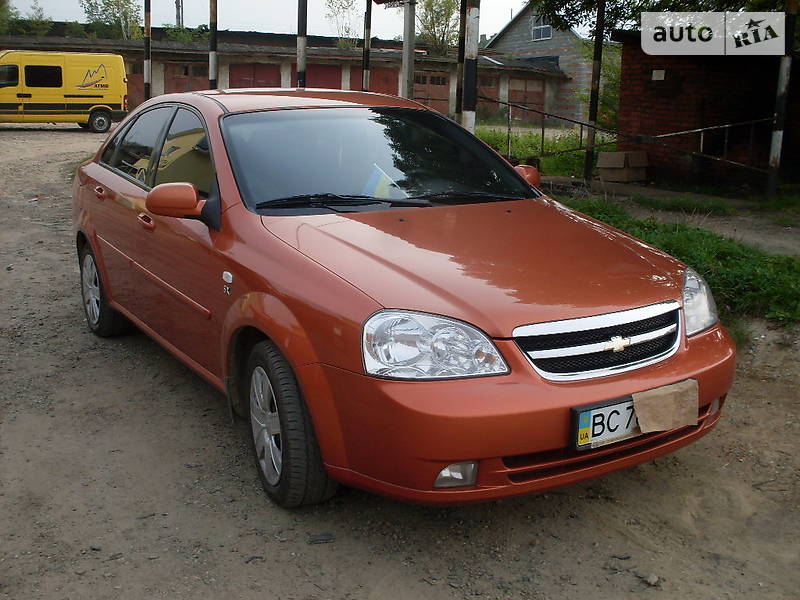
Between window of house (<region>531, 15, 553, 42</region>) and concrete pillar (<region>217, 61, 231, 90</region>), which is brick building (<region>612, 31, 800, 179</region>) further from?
window of house (<region>531, 15, 553, 42</region>)

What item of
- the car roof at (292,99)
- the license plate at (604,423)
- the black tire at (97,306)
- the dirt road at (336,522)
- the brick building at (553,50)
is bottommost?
the dirt road at (336,522)

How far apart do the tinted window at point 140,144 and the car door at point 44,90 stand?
23.6 m

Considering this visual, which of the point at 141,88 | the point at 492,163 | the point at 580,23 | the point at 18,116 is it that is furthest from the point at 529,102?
the point at 492,163

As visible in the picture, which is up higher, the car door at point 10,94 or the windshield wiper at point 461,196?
the car door at point 10,94

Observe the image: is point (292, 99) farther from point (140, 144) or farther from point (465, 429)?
Result: point (465, 429)

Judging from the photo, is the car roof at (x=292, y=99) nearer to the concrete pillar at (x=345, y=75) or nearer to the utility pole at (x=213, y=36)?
the utility pole at (x=213, y=36)

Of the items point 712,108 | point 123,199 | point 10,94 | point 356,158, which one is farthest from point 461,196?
point 10,94

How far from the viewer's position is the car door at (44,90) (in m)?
26.4

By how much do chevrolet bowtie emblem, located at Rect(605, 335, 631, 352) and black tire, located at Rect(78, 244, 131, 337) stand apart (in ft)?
11.2

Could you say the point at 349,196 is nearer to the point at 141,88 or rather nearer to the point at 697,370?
the point at 697,370

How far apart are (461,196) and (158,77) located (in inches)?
1499

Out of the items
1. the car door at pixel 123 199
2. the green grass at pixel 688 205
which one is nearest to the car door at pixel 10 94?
the green grass at pixel 688 205

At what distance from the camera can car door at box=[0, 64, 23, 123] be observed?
85.9 feet

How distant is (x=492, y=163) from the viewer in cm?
464
